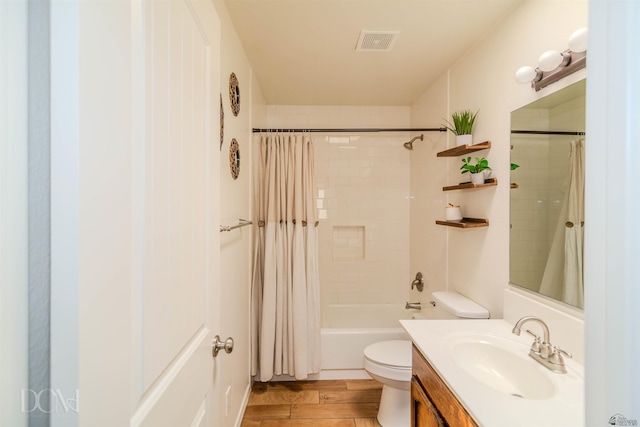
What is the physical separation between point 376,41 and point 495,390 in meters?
1.86

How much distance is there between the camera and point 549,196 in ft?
4.31

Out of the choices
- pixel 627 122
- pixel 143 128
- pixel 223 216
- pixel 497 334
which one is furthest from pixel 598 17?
pixel 223 216

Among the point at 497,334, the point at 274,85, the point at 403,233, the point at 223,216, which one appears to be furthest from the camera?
the point at 403,233

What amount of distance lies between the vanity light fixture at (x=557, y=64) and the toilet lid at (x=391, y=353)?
5.67 ft

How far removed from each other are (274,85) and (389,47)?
105 cm

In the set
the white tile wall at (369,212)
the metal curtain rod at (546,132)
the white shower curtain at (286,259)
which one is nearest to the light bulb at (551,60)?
the metal curtain rod at (546,132)

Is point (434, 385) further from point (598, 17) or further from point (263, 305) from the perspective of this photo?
point (263, 305)

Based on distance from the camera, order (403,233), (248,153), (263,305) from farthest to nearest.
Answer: (403,233), (263,305), (248,153)

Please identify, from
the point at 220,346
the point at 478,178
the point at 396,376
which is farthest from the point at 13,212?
the point at 396,376

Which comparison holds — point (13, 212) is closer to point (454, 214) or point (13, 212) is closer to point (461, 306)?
point (461, 306)

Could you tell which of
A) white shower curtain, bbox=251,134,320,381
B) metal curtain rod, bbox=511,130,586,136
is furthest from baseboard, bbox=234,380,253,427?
metal curtain rod, bbox=511,130,586,136

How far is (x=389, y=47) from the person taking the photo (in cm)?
193

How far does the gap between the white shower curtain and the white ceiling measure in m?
0.53

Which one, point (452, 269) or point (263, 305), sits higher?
point (452, 269)
